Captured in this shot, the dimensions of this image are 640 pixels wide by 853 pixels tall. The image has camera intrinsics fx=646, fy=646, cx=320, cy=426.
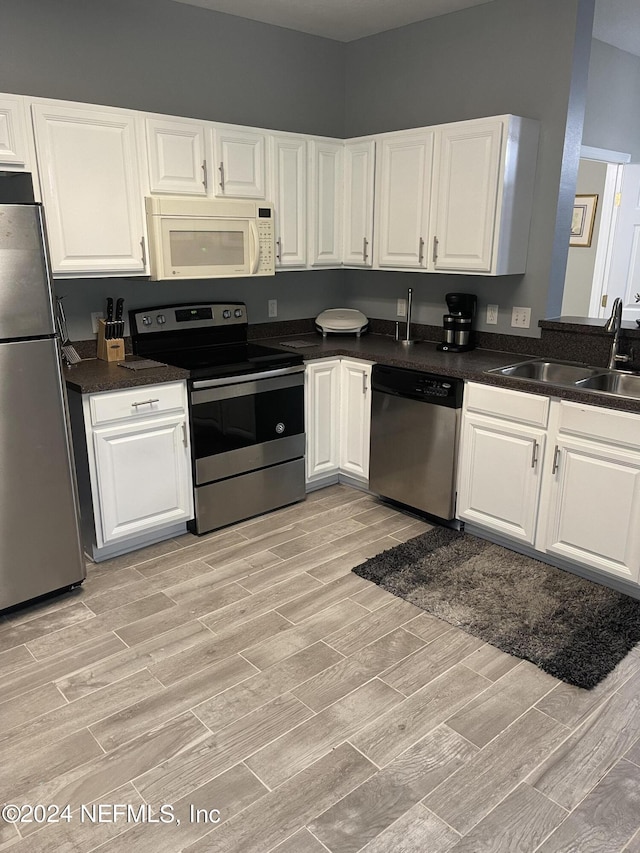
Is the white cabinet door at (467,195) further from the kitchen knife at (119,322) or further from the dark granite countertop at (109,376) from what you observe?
the kitchen knife at (119,322)

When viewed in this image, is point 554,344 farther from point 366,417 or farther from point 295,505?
point 295,505

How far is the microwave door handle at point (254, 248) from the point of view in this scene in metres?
3.62

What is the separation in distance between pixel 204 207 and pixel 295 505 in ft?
5.79

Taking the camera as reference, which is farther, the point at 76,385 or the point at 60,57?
the point at 60,57

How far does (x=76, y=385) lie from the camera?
114 inches

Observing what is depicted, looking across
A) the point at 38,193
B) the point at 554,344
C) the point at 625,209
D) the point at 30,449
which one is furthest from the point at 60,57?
the point at 625,209

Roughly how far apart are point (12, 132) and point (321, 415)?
6.99 feet

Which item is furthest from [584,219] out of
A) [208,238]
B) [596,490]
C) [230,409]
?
[230,409]

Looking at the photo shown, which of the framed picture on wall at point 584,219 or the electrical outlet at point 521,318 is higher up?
the framed picture on wall at point 584,219

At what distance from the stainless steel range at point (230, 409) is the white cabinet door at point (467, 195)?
3.48 feet

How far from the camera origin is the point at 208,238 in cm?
344

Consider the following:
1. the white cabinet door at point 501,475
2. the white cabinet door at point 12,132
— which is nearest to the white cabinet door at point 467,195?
the white cabinet door at point 501,475

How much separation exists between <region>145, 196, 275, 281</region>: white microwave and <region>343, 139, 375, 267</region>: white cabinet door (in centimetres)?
62

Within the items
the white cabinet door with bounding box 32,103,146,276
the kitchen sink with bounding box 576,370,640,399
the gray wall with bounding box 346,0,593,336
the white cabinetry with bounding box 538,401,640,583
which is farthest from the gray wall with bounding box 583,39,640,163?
the white cabinet door with bounding box 32,103,146,276
